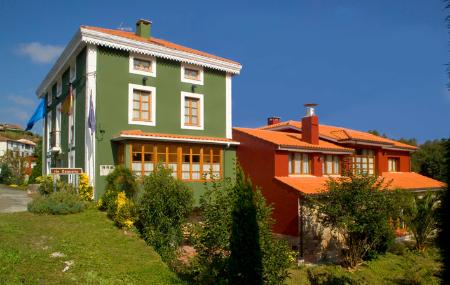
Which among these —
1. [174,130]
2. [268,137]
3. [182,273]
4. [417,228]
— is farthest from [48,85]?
[417,228]

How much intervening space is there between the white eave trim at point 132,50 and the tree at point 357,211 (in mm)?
9679

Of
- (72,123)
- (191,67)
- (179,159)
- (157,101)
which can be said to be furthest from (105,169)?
(191,67)

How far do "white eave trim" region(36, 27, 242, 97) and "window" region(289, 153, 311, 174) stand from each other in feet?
21.0

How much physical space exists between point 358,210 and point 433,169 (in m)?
30.2

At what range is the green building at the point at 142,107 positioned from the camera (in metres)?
18.9

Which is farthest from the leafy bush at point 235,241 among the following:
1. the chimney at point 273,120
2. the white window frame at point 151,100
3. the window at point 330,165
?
the chimney at point 273,120

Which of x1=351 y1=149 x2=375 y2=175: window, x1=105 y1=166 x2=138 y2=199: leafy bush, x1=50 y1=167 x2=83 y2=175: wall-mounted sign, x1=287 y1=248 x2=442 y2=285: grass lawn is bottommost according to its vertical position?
x1=287 y1=248 x2=442 y2=285: grass lawn

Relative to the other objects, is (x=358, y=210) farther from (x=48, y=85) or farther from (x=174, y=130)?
(x=48, y=85)

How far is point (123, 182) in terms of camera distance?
17.0m

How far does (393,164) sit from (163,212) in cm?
2351

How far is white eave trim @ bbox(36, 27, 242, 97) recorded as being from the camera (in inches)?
738

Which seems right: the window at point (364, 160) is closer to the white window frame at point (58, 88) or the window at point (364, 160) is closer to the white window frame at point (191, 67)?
the white window frame at point (191, 67)

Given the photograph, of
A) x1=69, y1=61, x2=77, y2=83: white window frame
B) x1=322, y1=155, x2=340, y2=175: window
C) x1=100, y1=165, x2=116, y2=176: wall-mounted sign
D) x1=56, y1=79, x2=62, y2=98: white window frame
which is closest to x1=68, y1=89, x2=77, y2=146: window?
x1=69, y1=61, x2=77, y2=83: white window frame

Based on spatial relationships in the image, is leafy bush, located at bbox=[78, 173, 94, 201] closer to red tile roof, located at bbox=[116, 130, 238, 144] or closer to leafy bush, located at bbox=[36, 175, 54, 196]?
leafy bush, located at bbox=[36, 175, 54, 196]
